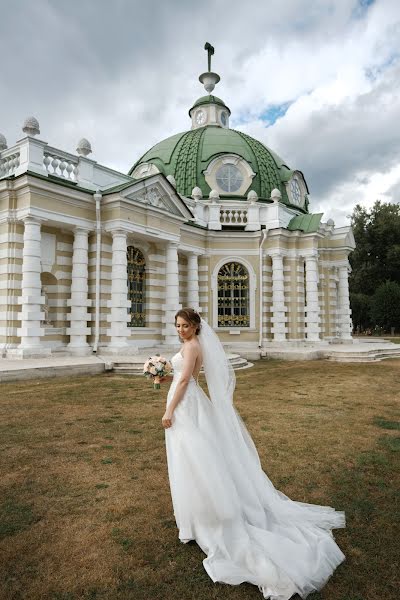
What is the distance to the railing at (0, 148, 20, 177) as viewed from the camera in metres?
15.0

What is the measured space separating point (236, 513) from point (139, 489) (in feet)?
4.57

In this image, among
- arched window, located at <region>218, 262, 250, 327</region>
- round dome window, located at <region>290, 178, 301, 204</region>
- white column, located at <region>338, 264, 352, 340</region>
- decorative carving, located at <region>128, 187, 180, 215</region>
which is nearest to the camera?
decorative carving, located at <region>128, 187, 180, 215</region>

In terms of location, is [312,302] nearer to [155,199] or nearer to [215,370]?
[155,199]

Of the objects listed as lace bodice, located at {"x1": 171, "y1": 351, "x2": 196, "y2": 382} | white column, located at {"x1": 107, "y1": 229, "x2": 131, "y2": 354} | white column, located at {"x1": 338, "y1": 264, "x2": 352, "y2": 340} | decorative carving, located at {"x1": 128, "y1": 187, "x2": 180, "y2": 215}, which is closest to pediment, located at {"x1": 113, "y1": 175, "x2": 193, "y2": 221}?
decorative carving, located at {"x1": 128, "y1": 187, "x2": 180, "y2": 215}

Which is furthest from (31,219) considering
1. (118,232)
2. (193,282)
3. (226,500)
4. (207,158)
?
(226,500)

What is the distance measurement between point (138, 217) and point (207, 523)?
1434 centimetres

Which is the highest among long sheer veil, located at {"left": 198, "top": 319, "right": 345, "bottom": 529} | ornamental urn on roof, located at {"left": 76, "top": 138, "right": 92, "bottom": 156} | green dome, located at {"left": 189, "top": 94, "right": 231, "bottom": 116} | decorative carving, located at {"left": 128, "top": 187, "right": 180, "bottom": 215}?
green dome, located at {"left": 189, "top": 94, "right": 231, "bottom": 116}

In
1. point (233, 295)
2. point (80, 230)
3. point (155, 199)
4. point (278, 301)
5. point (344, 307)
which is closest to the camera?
point (80, 230)

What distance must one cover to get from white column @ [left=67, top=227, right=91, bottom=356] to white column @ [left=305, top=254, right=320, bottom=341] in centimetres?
1090

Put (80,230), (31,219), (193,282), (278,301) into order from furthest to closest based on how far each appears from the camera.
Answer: (278,301) < (193,282) < (80,230) < (31,219)

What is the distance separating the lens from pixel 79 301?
1538 cm

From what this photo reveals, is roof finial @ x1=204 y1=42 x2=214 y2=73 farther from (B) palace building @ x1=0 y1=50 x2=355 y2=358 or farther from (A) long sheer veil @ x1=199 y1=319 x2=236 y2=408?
(A) long sheer veil @ x1=199 y1=319 x2=236 y2=408

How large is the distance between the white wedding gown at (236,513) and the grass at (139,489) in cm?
11

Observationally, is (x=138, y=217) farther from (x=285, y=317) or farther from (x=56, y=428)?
(x=56, y=428)
